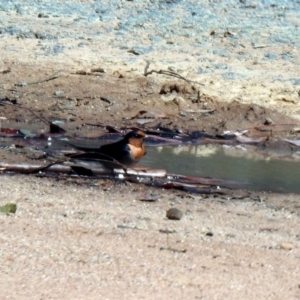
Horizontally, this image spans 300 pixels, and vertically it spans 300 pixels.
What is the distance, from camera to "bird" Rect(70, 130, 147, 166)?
7.26 m

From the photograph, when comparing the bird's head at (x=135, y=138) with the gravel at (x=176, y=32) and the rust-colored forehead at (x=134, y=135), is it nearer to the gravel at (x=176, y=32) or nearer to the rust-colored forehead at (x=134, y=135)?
the rust-colored forehead at (x=134, y=135)

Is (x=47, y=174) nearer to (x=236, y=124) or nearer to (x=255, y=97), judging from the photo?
(x=236, y=124)

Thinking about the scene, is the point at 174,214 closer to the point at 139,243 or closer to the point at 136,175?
the point at 139,243

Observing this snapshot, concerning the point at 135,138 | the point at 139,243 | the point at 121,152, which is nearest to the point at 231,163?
the point at 135,138

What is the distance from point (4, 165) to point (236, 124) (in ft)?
10.5

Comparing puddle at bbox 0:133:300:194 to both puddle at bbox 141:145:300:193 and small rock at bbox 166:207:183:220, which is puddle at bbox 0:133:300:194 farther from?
small rock at bbox 166:207:183:220

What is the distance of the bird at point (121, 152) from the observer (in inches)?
286

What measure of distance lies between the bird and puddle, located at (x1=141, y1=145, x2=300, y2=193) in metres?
0.09

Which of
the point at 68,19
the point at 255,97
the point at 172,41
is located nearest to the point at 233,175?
the point at 255,97

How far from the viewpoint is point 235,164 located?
26.5 ft

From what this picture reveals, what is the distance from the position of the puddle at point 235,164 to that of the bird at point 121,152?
9 cm

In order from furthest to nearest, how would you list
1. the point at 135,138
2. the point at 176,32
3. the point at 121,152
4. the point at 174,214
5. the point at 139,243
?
the point at 176,32 < the point at 135,138 < the point at 121,152 < the point at 174,214 < the point at 139,243

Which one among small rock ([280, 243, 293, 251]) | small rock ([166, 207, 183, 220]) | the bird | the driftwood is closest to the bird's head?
the bird

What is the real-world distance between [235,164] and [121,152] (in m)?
1.05
